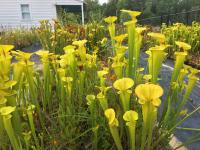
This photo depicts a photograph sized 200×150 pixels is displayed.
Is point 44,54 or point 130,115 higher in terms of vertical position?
point 44,54

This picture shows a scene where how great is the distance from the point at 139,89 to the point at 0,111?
51cm

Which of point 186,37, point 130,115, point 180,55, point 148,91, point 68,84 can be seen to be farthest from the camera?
point 186,37

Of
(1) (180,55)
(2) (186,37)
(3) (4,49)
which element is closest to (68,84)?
(3) (4,49)

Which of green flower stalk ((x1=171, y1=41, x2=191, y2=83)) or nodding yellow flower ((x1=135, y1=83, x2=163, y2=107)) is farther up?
green flower stalk ((x1=171, y1=41, x2=191, y2=83))

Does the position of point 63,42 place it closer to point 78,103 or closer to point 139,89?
point 78,103

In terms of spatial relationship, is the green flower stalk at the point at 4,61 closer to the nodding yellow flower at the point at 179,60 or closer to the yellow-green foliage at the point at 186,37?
the nodding yellow flower at the point at 179,60

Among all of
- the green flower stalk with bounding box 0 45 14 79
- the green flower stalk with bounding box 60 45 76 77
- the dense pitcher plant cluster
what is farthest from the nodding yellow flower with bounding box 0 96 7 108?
the green flower stalk with bounding box 60 45 76 77

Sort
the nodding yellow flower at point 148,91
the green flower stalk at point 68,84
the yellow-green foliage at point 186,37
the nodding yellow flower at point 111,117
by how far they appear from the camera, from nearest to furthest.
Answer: the nodding yellow flower at point 148,91 → the nodding yellow flower at point 111,117 → the green flower stalk at point 68,84 → the yellow-green foliage at point 186,37

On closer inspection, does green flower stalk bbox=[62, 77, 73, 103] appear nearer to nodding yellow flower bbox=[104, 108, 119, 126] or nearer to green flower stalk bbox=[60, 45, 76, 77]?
green flower stalk bbox=[60, 45, 76, 77]

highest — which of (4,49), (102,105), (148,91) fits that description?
(4,49)

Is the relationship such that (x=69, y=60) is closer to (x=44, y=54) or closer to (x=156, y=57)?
(x=44, y=54)

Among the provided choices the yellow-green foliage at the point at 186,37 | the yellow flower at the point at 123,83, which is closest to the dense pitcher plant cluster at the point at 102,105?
the yellow flower at the point at 123,83

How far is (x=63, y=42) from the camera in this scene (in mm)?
3832

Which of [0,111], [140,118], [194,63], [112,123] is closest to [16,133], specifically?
[0,111]
